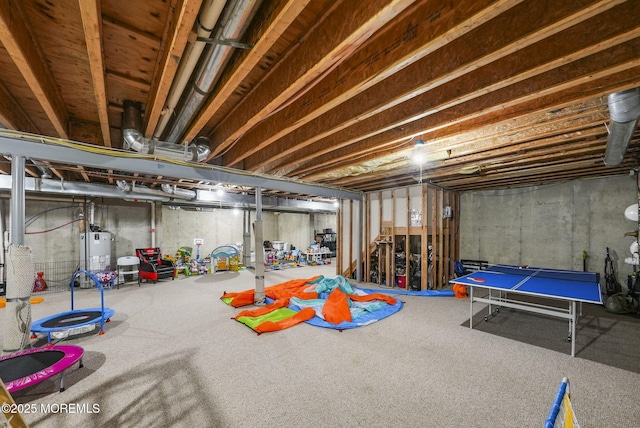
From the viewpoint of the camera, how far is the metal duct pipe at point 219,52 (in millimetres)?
1511

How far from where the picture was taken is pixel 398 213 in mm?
7301

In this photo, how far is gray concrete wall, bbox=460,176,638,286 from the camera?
5809mm

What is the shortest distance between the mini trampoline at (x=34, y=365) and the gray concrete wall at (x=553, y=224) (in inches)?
354

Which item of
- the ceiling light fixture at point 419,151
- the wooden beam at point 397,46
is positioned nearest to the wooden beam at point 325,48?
the wooden beam at point 397,46

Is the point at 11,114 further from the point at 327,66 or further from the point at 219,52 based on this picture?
the point at 327,66

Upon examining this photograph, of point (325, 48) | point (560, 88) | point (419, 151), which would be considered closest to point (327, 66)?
point (325, 48)

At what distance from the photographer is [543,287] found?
12.3 ft

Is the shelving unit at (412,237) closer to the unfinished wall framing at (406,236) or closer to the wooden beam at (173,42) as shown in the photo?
the unfinished wall framing at (406,236)

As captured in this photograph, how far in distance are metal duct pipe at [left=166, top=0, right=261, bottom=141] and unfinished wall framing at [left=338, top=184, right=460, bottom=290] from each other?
5.46m

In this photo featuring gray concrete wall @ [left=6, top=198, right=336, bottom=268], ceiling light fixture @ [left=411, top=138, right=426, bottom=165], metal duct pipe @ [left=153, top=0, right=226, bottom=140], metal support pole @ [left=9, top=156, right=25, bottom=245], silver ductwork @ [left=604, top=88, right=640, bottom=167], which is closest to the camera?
metal duct pipe @ [left=153, top=0, right=226, bottom=140]

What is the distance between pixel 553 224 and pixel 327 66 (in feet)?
24.9

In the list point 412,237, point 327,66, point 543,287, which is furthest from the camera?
point 412,237

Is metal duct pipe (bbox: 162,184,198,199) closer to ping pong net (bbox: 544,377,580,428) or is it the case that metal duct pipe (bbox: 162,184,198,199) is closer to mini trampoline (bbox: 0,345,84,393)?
mini trampoline (bbox: 0,345,84,393)

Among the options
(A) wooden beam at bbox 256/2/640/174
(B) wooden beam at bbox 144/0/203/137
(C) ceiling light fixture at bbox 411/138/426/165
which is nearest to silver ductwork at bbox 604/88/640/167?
(A) wooden beam at bbox 256/2/640/174
